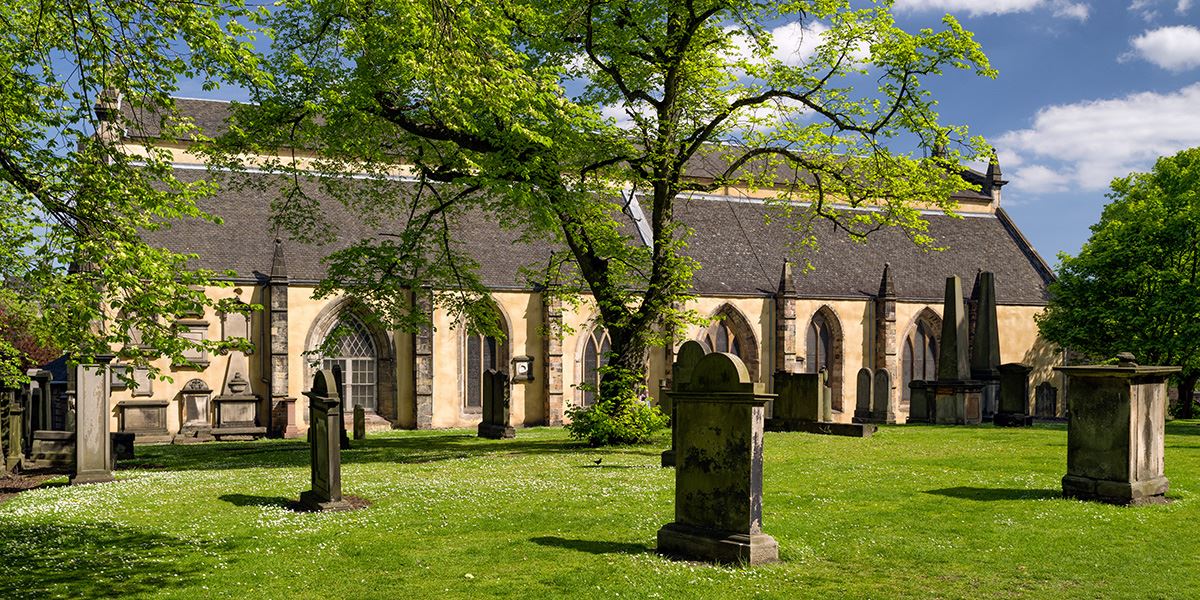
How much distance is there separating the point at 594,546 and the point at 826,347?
2847cm

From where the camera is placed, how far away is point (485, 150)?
61.6 feet

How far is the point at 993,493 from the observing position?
12164mm

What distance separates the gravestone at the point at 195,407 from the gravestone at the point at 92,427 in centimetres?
1248

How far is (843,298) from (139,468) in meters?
25.8

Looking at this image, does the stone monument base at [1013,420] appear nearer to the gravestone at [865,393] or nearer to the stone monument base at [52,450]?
the gravestone at [865,393]

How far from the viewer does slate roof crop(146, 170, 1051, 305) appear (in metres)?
29.9

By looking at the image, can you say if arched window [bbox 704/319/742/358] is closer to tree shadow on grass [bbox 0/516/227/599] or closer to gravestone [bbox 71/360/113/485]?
gravestone [bbox 71/360/113/485]

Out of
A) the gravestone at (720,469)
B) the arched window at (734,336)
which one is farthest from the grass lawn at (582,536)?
the arched window at (734,336)

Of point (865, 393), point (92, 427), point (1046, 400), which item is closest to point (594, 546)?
point (92, 427)

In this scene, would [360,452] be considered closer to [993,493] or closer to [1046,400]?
[993,493]

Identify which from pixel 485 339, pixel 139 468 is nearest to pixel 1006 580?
pixel 139 468

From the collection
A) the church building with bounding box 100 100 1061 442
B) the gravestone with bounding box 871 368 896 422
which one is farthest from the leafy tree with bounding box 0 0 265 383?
the gravestone with bounding box 871 368 896 422

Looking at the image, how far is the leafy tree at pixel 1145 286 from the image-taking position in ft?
102

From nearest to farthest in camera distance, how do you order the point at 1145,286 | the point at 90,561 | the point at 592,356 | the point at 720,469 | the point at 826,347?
the point at 720,469 → the point at 90,561 → the point at 1145,286 → the point at 592,356 → the point at 826,347
